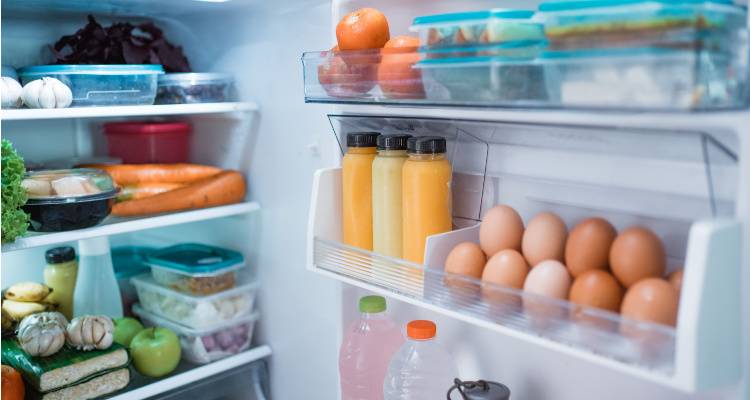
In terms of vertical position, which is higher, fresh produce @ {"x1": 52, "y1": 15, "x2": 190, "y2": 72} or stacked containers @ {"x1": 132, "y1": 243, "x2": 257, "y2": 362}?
fresh produce @ {"x1": 52, "y1": 15, "x2": 190, "y2": 72}

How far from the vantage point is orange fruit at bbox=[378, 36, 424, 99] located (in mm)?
1151

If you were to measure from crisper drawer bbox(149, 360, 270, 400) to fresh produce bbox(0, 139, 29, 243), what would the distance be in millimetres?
518

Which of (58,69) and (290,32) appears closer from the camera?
(58,69)

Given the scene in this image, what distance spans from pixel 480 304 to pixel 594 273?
7.3 inches

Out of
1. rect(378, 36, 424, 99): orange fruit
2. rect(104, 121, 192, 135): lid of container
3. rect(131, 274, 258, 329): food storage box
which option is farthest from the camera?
rect(104, 121, 192, 135): lid of container

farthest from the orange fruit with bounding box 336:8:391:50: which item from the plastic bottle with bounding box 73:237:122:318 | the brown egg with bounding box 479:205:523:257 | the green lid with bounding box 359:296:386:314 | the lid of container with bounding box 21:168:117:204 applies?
the plastic bottle with bounding box 73:237:122:318

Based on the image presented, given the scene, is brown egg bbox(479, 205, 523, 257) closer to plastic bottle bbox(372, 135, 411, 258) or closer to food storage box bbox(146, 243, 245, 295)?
plastic bottle bbox(372, 135, 411, 258)

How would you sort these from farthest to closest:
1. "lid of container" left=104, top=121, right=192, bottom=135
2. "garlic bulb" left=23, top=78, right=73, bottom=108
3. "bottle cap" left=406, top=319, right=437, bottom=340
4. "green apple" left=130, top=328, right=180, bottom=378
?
"lid of container" left=104, top=121, right=192, bottom=135
"green apple" left=130, top=328, right=180, bottom=378
"garlic bulb" left=23, top=78, right=73, bottom=108
"bottle cap" left=406, top=319, right=437, bottom=340

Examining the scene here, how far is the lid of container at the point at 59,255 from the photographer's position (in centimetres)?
183

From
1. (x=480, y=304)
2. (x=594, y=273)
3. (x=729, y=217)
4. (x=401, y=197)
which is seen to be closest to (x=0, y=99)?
(x=401, y=197)

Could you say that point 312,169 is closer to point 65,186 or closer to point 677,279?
point 65,186

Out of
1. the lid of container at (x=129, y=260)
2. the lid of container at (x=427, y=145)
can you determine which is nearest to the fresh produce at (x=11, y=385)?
the lid of container at (x=129, y=260)

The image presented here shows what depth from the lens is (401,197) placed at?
1.31 m

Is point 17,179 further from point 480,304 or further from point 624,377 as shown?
point 624,377
